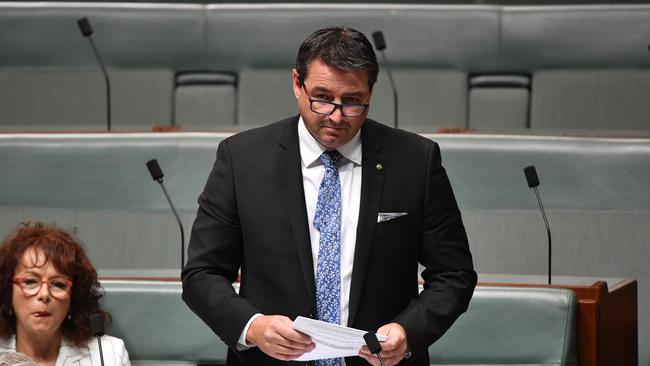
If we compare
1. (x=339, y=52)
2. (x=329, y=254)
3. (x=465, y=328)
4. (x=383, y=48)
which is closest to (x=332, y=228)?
(x=329, y=254)

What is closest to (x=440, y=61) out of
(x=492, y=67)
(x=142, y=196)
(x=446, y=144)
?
(x=492, y=67)

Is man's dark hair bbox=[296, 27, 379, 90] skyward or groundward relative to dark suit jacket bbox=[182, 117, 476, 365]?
skyward

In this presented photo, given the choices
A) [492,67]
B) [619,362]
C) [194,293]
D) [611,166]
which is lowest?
[619,362]

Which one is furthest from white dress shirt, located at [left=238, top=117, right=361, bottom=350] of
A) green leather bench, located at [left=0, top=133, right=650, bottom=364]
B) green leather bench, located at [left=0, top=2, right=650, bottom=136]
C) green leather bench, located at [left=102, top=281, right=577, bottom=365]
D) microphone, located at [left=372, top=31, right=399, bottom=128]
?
green leather bench, located at [left=0, top=2, right=650, bottom=136]

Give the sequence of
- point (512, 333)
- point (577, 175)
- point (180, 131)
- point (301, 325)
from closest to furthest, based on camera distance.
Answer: point (301, 325) < point (512, 333) < point (577, 175) < point (180, 131)

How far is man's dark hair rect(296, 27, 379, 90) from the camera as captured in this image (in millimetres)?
752

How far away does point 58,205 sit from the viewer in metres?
1.60

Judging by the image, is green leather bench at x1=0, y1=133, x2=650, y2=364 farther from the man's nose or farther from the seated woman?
the man's nose

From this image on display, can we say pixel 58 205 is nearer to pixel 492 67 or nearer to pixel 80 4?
pixel 80 4

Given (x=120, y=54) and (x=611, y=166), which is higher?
(x=120, y=54)

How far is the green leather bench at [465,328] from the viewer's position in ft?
3.59

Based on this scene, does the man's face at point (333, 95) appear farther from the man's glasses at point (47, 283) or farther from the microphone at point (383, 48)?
the microphone at point (383, 48)

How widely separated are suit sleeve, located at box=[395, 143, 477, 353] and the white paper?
0.16 feet

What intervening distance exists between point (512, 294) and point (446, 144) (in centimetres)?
48
